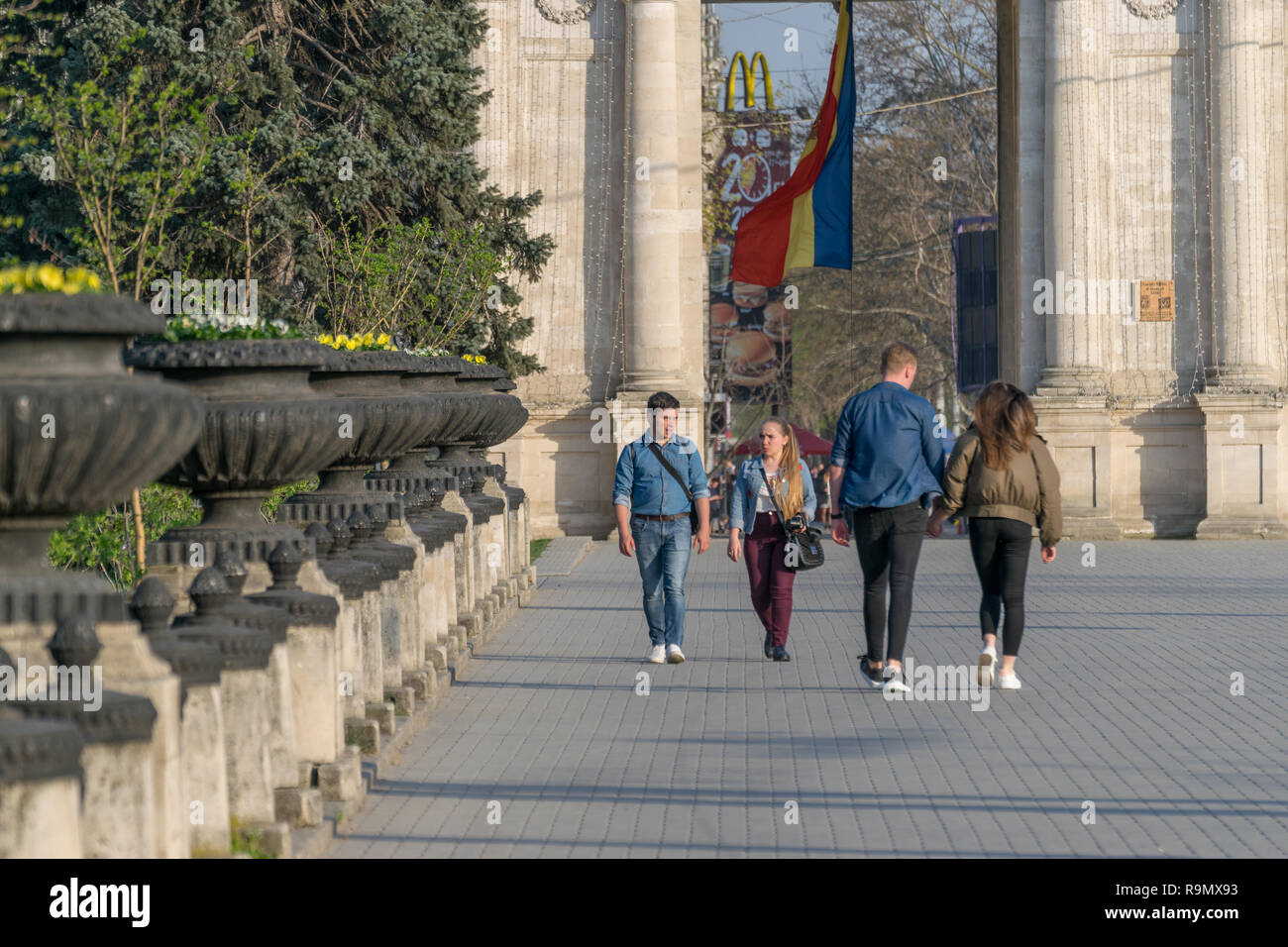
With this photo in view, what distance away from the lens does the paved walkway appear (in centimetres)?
770

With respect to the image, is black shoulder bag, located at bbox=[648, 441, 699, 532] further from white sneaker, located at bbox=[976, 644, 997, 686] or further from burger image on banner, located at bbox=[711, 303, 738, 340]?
burger image on banner, located at bbox=[711, 303, 738, 340]

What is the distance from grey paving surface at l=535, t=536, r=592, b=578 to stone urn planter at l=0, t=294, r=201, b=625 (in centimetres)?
1561

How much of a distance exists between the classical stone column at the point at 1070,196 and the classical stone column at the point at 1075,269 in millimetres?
14

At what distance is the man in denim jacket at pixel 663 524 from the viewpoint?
1350 centimetres

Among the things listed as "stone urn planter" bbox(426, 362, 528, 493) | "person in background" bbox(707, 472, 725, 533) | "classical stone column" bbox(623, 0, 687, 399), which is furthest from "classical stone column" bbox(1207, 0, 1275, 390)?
"stone urn planter" bbox(426, 362, 528, 493)

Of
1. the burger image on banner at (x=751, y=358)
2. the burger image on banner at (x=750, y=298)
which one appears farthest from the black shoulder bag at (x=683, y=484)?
the burger image on banner at (x=750, y=298)

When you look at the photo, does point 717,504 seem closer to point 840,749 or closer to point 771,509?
point 771,509

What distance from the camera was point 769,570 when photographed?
13.2 m

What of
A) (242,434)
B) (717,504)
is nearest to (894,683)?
(242,434)

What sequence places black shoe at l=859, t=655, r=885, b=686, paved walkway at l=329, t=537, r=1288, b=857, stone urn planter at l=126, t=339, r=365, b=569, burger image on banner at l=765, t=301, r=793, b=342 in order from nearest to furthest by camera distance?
paved walkway at l=329, t=537, r=1288, b=857, stone urn planter at l=126, t=339, r=365, b=569, black shoe at l=859, t=655, r=885, b=686, burger image on banner at l=765, t=301, r=793, b=342

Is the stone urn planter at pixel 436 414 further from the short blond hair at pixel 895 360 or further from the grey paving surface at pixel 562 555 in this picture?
the grey paving surface at pixel 562 555

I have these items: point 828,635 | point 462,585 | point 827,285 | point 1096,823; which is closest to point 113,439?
point 1096,823

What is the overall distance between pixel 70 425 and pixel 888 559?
727 cm

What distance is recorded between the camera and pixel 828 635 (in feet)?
49.8
